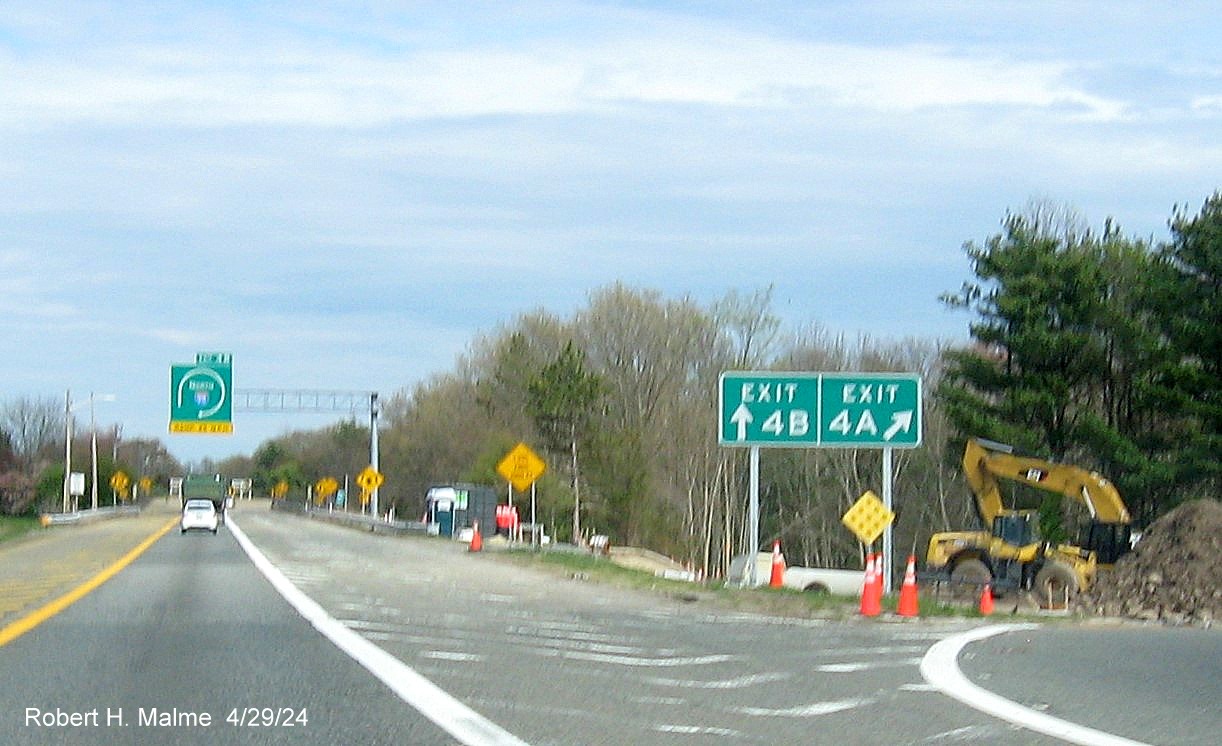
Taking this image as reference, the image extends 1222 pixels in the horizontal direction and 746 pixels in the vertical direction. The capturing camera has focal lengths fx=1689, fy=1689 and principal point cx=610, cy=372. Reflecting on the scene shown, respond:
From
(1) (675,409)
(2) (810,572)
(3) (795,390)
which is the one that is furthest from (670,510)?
(3) (795,390)

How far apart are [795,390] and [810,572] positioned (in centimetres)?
889

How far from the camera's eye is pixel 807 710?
1202 centimetres

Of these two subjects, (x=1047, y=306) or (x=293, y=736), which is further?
(x=1047, y=306)

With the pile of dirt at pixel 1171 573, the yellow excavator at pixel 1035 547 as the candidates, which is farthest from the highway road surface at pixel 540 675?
the yellow excavator at pixel 1035 547

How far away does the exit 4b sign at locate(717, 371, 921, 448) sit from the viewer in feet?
104

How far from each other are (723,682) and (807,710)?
1.80m

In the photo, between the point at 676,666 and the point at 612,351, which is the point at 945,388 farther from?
the point at 676,666

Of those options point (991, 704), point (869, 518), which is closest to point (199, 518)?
point (869, 518)

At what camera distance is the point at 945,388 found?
57.5 meters

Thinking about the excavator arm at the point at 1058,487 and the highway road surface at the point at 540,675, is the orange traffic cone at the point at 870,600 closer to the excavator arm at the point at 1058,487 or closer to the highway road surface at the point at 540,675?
the highway road surface at the point at 540,675

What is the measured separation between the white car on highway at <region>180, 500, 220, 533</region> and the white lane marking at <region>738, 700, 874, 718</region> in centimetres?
5653

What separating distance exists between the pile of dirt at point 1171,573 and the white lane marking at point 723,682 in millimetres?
20194

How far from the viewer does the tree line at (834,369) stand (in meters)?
54.0

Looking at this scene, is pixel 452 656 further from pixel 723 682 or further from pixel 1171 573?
pixel 1171 573
